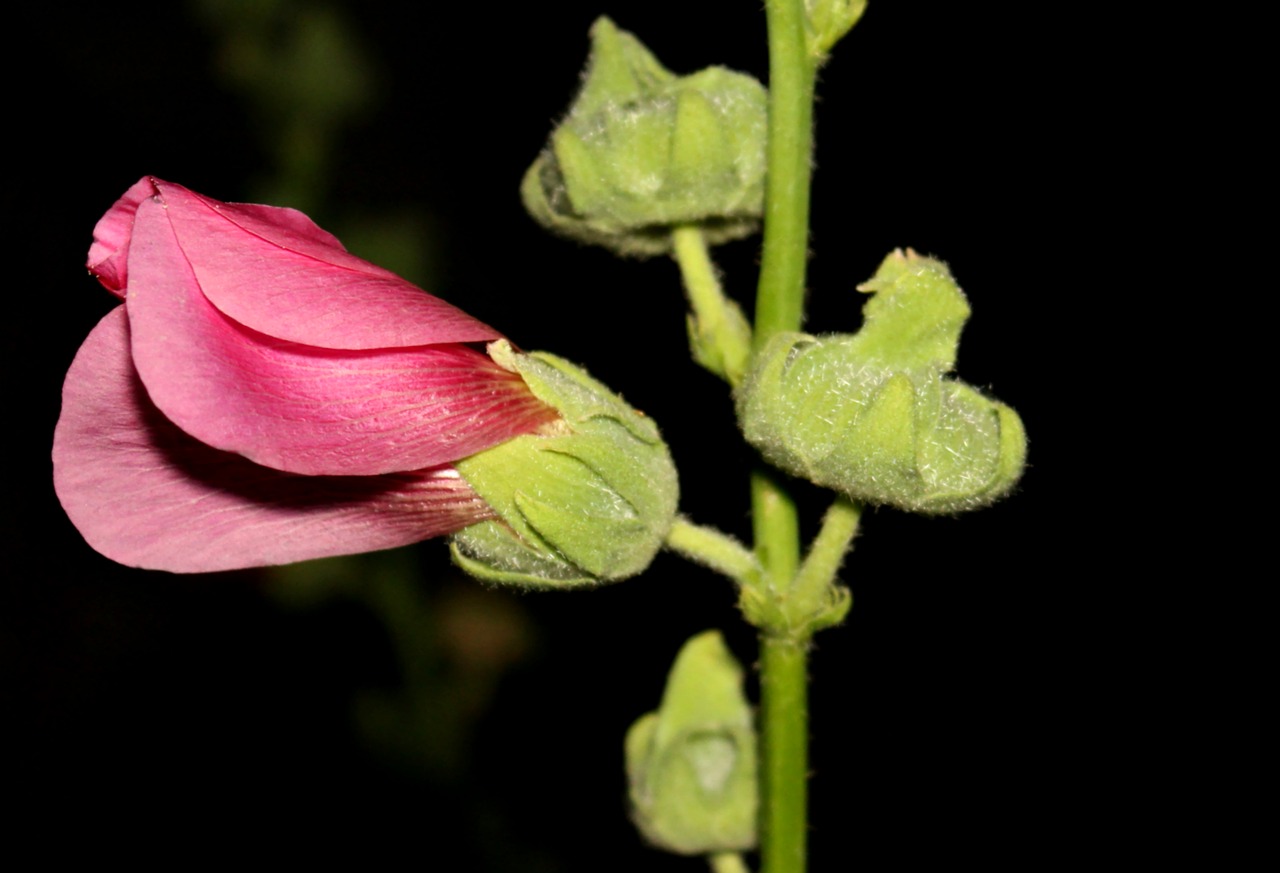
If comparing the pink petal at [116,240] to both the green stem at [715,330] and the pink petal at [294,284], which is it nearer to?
the pink petal at [294,284]

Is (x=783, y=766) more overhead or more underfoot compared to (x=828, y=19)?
more underfoot

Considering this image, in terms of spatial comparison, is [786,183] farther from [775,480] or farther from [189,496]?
[189,496]

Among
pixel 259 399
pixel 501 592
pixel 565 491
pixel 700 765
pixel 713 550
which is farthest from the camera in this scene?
pixel 501 592

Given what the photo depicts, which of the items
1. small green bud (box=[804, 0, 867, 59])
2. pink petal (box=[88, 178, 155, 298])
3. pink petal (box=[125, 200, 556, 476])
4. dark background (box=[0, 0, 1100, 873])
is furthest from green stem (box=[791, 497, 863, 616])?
dark background (box=[0, 0, 1100, 873])

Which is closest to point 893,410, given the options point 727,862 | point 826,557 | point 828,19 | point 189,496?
point 826,557

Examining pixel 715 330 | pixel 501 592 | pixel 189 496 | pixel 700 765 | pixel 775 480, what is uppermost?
pixel 501 592

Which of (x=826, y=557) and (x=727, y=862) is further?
(x=727, y=862)

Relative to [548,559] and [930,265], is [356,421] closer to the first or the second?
[548,559]

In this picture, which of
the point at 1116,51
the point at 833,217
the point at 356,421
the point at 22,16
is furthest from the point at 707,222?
the point at 22,16

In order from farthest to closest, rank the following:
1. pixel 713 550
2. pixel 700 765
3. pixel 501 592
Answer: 1. pixel 501 592
2. pixel 700 765
3. pixel 713 550
